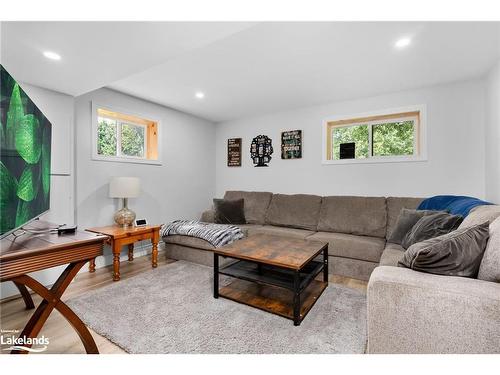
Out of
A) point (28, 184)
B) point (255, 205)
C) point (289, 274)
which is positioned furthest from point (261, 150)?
point (28, 184)

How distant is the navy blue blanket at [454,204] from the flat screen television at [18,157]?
3.07 m

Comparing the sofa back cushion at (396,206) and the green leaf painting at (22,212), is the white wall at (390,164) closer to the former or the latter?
the sofa back cushion at (396,206)

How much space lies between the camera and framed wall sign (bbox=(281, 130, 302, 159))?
399 centimetres

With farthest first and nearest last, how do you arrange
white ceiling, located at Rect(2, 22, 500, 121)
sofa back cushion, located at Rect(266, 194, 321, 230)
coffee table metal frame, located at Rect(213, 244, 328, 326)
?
sofa back cushion, located at Rect(266, 194, 321, 230), coffee table metal frame, located at Rect(213, 244, 328, 326), white ceiling, located at Rect(2, 22, 500, 121)

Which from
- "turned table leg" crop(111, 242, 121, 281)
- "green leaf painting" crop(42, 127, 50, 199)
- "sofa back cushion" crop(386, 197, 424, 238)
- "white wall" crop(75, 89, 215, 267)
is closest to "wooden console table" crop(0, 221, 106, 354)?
"green leaf painting" crop(42, 127, 50, 199)

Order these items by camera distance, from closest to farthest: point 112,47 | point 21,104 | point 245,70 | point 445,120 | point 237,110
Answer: point 21,104 < point 112,47 < point 245,70 < point 445,120 < point 237,110

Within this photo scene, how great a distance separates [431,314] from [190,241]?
2.61 m

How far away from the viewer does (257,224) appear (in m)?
3.87

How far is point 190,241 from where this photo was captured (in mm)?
3148

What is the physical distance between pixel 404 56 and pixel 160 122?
10.6 feet

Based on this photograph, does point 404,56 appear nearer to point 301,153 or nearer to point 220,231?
point 301,153

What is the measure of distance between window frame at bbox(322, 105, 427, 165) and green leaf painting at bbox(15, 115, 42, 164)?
336 centimetres

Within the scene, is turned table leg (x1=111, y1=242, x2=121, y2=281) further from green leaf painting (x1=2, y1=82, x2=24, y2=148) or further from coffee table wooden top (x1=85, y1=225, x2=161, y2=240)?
green leaf painting (x1=2, y1=82, x2=24, y2=148)
